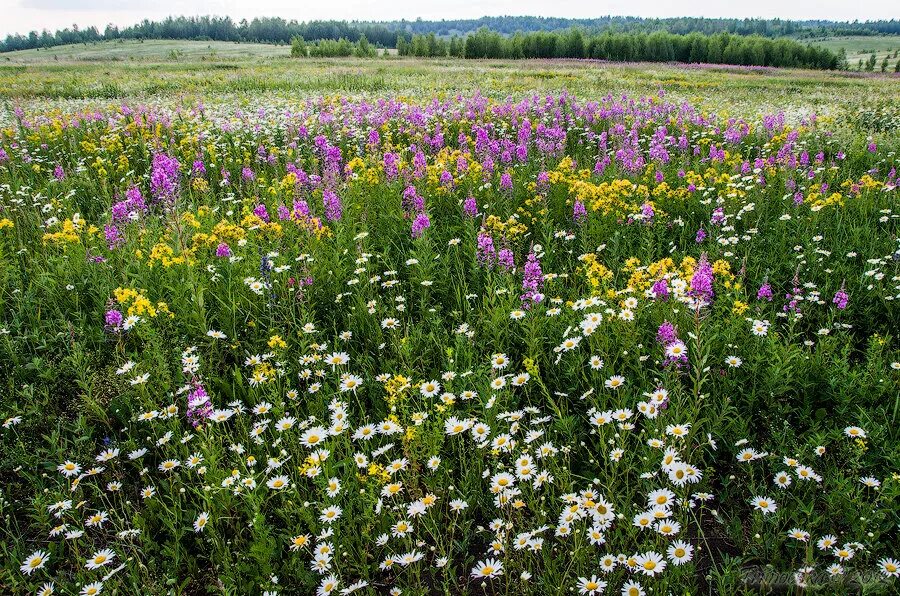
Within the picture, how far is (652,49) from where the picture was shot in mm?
69812

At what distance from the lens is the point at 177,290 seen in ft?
15.7

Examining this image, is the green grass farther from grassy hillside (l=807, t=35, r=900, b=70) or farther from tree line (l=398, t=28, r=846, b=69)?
tree line (l=398, t=28, r=846, b=69)

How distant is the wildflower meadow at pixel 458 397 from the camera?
2721 mm

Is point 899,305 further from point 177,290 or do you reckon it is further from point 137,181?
point 137,181

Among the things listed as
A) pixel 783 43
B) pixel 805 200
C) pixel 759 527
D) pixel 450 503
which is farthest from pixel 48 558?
pixel 783 43

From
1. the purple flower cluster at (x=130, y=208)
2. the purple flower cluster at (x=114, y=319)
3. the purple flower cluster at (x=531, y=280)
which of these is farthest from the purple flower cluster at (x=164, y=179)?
the purple flower cluster at (x=531, y=280)

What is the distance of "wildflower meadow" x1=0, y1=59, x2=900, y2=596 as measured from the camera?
107 inches

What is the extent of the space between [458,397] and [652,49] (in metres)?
78.3

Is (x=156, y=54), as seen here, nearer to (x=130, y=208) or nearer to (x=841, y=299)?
(x=130, y=208)

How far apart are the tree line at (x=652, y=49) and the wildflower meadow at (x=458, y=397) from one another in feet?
235

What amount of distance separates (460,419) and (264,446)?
4.28 ft

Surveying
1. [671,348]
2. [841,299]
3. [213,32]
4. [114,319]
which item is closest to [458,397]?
[671,348]

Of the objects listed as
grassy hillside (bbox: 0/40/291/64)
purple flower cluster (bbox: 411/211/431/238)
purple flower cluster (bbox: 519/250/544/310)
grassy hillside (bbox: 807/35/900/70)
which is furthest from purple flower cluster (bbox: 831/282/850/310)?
grassy hillside (bbox: 807/35/900/70)

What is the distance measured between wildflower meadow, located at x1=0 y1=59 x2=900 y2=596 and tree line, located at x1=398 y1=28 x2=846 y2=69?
235 ft
